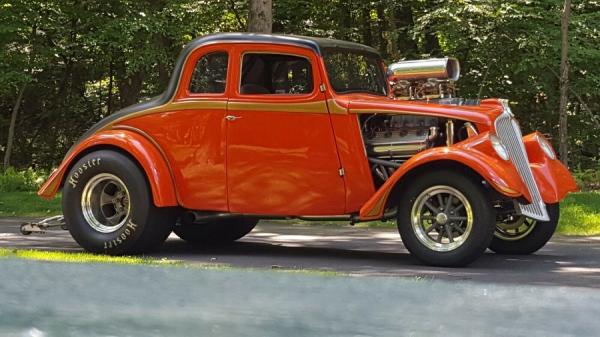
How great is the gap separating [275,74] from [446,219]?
7.01 ft

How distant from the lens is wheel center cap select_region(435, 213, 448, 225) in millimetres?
6766

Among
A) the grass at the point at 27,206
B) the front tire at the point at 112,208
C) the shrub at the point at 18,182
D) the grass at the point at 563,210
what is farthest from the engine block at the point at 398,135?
the shrub at the point at 18,182

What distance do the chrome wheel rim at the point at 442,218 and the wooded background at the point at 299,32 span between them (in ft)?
32.5

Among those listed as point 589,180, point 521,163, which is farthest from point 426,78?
point 589,180

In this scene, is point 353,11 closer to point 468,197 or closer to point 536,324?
point 468,197

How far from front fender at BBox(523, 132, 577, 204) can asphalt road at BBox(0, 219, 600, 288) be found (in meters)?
0.60

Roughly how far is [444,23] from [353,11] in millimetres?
4908

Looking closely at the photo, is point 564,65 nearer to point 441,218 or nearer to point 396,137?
point 396,137

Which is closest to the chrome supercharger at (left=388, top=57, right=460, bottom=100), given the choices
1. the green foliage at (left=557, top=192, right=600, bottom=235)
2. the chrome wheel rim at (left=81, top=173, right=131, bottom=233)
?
the chrome wheel rim at (left=81, top=173, right=131, bottom=233)

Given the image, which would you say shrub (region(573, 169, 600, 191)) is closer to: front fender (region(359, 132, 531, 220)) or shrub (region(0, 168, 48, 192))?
front fender (region(359, 132, 531, 220))

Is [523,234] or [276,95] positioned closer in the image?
[276,95]

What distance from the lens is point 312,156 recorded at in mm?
7379

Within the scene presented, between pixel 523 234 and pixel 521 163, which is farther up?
pixel 521 163

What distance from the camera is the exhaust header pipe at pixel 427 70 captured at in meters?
A: 7.45
